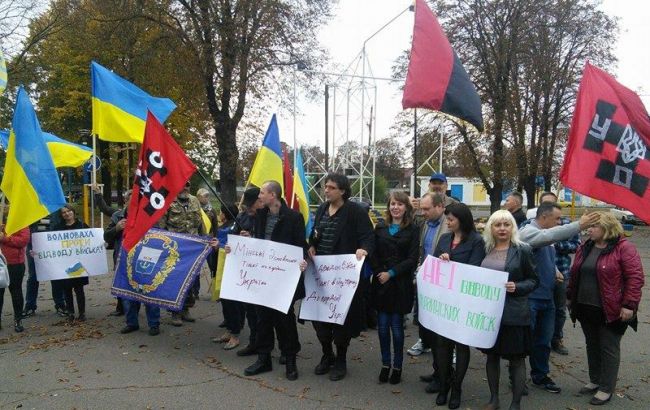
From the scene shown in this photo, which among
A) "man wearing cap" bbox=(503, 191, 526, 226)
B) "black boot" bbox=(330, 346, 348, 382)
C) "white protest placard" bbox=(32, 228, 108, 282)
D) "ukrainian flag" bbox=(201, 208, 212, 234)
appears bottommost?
"black boot" bbox=(330, 346, 348, 382)

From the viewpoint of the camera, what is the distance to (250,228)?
6.07 metres

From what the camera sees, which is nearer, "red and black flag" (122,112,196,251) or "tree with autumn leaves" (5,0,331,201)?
"red and black flag" (122,112,196,251)

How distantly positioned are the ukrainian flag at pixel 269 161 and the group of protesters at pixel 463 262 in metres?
1.10

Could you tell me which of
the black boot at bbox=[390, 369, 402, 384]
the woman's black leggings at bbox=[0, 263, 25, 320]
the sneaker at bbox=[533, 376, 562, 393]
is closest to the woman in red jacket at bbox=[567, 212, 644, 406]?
the sneaker at bbox=[533, 376, 562, 393]

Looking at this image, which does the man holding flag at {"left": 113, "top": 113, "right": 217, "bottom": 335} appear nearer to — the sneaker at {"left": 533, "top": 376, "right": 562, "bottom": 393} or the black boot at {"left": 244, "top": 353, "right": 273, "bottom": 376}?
the black boot at {"left": 244, "top": 353, "right": 273, "bottom": 376}

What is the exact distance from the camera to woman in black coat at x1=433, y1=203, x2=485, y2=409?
14.3ft

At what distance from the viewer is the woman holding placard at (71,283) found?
23.4 feet

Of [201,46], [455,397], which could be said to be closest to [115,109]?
[455,397]

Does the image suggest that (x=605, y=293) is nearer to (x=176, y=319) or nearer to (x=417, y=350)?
(x=417, y=350)

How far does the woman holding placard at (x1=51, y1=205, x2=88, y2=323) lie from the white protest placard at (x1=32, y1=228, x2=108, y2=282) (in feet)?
Result: 0.49

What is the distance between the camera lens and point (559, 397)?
469 cm

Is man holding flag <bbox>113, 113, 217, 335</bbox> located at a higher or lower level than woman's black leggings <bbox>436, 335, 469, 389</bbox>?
higher

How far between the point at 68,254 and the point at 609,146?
644 cm

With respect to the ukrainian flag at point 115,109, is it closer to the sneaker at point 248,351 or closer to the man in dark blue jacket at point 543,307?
the sneaker at point 248,351
